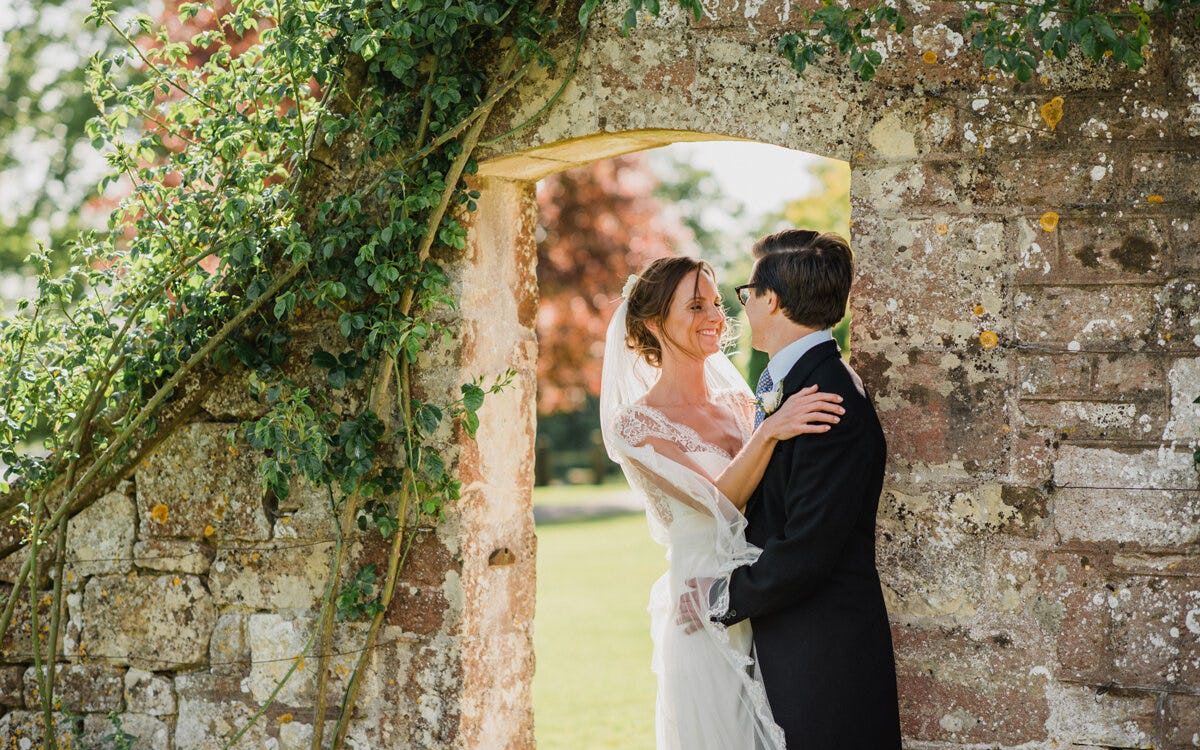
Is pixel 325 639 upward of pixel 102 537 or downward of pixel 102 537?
downward

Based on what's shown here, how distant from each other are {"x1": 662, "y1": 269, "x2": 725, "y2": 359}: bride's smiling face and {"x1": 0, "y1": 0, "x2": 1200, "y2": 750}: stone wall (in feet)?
1.39

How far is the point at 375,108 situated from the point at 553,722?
3785mm

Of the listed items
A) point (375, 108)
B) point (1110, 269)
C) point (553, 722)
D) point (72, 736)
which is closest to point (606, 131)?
point (375, 108)

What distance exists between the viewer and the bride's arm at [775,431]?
255 cm

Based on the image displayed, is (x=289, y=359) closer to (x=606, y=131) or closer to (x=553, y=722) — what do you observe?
(x=606, y=131)

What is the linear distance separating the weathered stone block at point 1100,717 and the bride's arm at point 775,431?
2.98 ft

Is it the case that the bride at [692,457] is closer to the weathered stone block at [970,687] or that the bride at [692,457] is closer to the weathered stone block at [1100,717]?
the weathered stone block at [970,687]

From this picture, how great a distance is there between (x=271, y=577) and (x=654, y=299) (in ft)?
4.85

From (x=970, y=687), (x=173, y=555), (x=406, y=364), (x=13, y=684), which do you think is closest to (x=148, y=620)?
(x=173, y=555)

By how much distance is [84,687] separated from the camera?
3.77m

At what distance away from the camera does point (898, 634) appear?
9.62ft

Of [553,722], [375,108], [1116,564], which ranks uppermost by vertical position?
[375,108]

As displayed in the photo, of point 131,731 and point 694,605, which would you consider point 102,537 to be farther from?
point 694,605

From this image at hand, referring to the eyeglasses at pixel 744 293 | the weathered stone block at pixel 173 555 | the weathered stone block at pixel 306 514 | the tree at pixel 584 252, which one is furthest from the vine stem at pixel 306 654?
the tree at pixel 584 252
